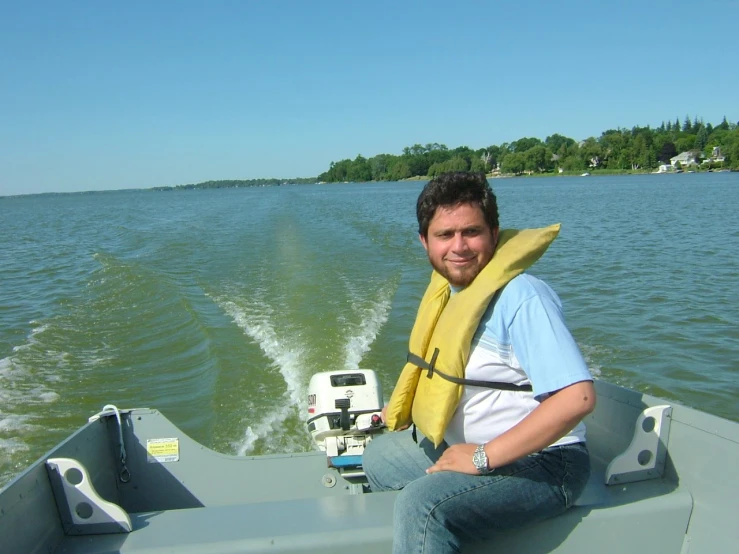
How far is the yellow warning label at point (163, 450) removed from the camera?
3209 millimetres

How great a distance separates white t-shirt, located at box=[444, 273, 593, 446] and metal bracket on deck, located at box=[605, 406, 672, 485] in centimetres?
49

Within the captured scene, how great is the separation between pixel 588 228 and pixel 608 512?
2048 cm

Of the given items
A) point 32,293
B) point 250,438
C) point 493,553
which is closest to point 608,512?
point 493,553

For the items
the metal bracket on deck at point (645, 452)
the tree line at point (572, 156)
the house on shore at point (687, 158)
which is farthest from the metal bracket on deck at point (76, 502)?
the house on shore at point (687, 158)

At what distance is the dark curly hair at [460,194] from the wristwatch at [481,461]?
78cm

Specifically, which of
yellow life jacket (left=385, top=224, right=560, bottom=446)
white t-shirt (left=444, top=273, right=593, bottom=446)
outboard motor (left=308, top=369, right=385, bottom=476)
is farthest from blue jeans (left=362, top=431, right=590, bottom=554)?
outboard motor (left=308, top=369, right=385, bottom=476)

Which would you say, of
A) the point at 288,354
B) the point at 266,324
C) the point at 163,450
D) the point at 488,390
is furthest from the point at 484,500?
the point at 266,324

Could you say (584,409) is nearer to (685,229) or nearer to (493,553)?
(493,553)

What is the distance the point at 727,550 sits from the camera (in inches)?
88.0

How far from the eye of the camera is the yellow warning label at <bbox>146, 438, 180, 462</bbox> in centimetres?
321

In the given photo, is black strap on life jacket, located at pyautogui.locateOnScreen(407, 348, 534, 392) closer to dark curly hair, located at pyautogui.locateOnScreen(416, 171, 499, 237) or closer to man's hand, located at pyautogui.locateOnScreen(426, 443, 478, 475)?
man's hand, located at pyautogui.locateOnScreen(426, 443, 478, 475)

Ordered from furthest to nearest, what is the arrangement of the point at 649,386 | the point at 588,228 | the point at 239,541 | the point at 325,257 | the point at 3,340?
the point at 588,228 < the point at 325,257 < the point at 3,340 < the point at 649,386 < the point at 239,541

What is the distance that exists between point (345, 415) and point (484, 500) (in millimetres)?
1537

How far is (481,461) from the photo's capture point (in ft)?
6.36
